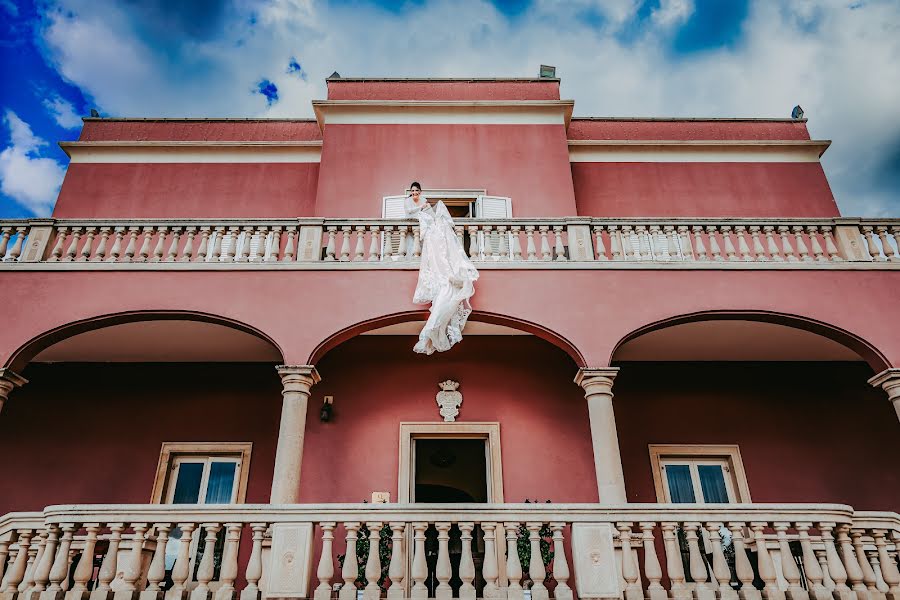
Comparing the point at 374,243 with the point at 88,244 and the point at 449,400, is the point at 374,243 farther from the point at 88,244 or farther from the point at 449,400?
the point at 88,244

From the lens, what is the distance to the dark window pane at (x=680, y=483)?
8.72 metres

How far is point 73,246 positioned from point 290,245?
2816 millimetres

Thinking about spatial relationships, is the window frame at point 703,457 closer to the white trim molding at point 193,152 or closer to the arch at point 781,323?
the arch at point 781,323

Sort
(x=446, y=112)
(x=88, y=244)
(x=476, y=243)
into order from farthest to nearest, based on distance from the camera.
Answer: (x=446, y=112), (x=476, y=243), (x=88, y=244)

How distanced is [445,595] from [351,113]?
829cm

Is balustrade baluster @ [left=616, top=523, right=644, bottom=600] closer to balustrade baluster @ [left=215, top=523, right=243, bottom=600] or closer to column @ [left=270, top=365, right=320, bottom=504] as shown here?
column @ [left=270, top=365, right=320, bottom=504]

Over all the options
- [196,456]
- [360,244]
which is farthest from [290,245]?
[196,456]

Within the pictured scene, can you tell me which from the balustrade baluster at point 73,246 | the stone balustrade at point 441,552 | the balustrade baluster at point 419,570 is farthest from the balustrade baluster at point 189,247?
the balustrade baluster at point 419,570

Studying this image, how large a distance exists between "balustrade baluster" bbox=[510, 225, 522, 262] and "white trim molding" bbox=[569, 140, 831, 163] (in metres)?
3.81

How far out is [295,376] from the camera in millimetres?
7059

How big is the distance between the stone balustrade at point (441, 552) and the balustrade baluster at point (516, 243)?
3472 mm

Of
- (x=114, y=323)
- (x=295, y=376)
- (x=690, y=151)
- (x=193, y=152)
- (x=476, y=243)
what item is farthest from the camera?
(x=690, y=151)

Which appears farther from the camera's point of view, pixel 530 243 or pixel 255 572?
pixel 530 243

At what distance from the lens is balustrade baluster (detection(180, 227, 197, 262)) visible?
26.0 feet
